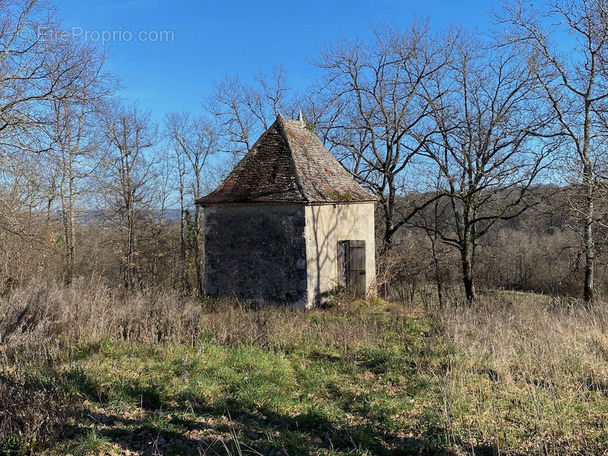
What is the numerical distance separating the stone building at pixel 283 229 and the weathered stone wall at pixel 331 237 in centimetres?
3

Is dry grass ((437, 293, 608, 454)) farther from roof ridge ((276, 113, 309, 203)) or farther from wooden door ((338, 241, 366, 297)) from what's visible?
roof ridge ((276, 113, 309, 203))

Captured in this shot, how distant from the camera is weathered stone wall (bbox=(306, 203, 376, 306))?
454 inches

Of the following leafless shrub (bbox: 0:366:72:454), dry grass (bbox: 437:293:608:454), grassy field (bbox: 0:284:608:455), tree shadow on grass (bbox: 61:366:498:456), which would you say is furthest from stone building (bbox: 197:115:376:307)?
leafless shrub (bbox: 0:366:72:454)

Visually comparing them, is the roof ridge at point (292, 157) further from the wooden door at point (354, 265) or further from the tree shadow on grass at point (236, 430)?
the tree shadow on grass at point (236, 430)

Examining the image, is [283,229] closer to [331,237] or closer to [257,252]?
[257,252]

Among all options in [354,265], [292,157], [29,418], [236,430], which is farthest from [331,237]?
[29,418]

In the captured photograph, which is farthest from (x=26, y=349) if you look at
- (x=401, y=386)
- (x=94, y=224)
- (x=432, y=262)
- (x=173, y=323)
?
(x=94, y=224)

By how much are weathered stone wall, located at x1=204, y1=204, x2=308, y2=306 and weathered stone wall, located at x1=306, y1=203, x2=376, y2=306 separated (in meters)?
0.32

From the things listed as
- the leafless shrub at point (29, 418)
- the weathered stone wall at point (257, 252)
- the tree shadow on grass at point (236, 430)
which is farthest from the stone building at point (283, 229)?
the leafless shrub at point (29, 418)

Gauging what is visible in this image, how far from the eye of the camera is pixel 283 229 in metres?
11.5

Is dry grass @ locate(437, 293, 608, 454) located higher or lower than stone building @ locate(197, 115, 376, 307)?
lower

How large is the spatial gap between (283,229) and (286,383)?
19.6ft

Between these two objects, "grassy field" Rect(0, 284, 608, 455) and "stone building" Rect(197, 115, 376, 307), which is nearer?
"grassy field" Rect(0, 284, 608, 455)

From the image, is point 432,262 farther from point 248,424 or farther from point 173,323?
point 248,424
